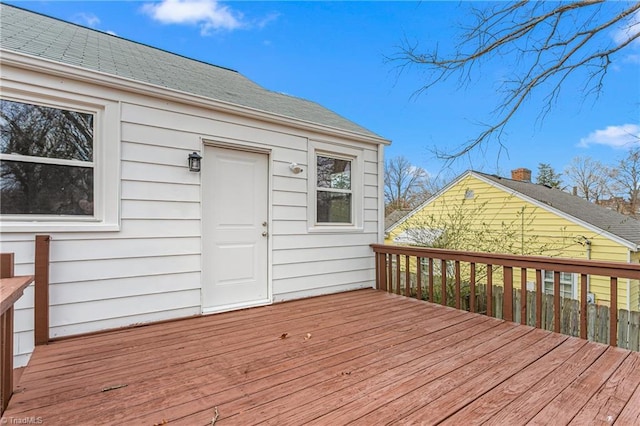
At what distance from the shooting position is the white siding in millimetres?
2750

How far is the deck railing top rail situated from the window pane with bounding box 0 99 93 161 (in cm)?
385

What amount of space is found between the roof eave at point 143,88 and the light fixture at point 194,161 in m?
0.55

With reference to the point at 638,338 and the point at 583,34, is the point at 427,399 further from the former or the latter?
the point at 583,34

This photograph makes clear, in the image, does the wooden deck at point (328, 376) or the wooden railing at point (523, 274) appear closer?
the wooden deck at point (328, 376)

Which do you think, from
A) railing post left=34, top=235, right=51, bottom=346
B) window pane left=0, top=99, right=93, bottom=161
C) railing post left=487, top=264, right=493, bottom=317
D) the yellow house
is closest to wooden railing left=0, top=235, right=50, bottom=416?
railing post left=34, top=235, right=51, bottom=346

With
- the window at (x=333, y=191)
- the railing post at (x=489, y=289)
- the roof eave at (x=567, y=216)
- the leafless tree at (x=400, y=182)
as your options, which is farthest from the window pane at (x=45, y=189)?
the leafless tree at (x=400, y=182)

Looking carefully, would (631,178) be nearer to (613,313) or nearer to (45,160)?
(613,313)

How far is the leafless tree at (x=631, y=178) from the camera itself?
5723 mm

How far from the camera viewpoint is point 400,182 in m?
15.3

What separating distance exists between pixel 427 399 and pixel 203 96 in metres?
3.37

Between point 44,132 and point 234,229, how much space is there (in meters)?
1.92

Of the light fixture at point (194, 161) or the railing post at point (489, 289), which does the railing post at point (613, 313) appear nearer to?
the railing post at point (489, 289)

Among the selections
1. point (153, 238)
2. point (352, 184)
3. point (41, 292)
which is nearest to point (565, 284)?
point (352, 184)

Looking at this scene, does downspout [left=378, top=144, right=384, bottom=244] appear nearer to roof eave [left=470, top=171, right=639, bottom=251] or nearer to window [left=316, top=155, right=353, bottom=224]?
window [left=316, top=155, right=353, bottom=224]
